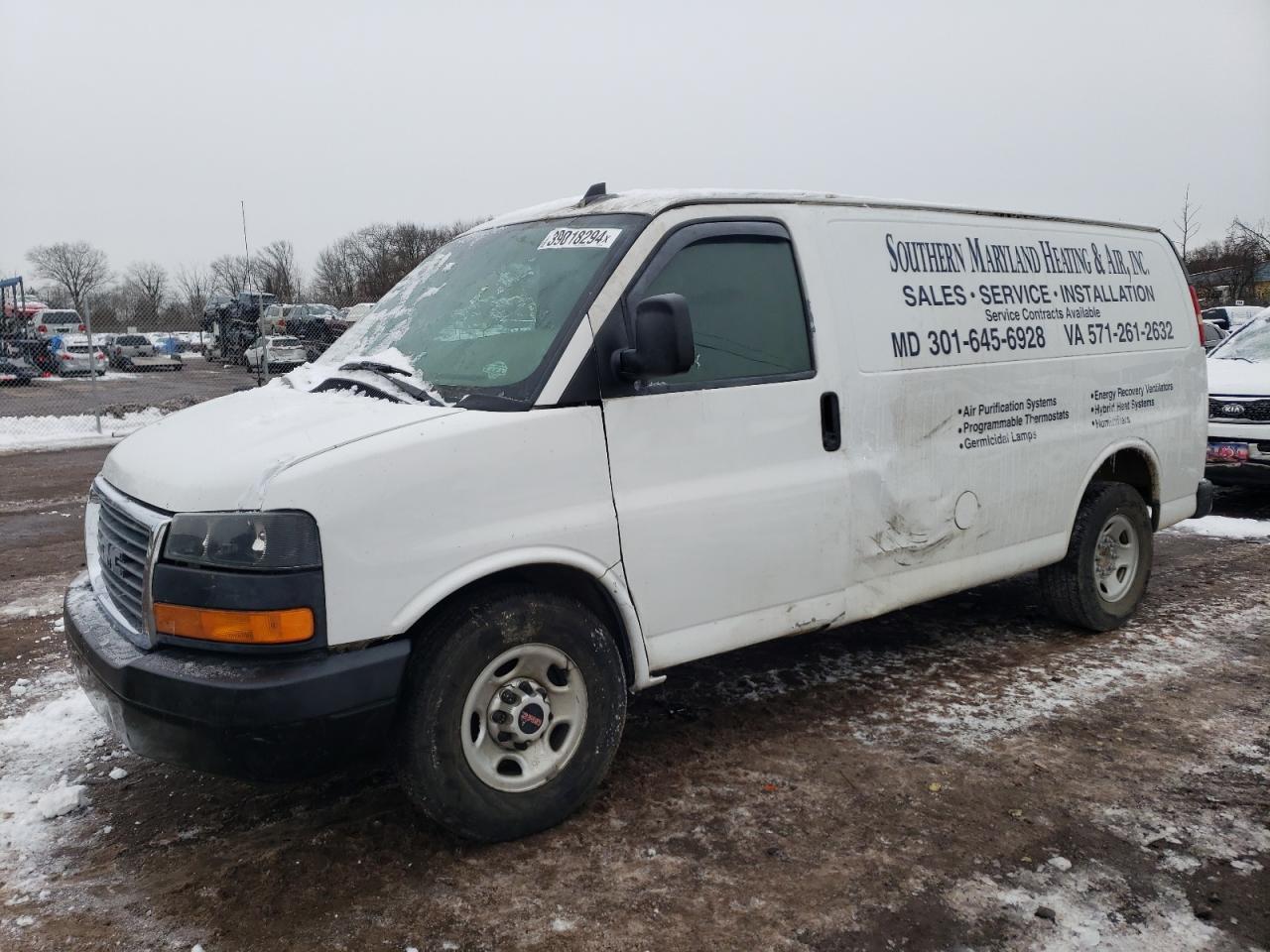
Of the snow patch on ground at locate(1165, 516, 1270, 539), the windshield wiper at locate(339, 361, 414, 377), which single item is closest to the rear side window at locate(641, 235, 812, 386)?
the windshield wiper at locate(339, 361, 414, 377)

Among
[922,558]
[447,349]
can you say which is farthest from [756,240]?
[922,558]

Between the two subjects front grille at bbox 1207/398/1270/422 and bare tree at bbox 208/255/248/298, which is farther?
bare tree at bbox 208/255/248/298

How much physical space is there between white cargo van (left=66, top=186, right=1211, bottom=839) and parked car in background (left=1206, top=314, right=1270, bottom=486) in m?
4.53

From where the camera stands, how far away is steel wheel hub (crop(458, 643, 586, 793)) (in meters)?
3.12

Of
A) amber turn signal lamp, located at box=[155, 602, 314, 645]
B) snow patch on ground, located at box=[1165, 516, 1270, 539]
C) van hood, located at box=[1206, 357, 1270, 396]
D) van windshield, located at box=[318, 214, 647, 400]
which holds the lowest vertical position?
snow patch on ground, located at box=[1165, 516, 1270, 539]

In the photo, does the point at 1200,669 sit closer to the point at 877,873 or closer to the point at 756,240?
the point at 877,873

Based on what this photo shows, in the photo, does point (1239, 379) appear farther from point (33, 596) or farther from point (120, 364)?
point (120, 364)

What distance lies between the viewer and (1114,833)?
10.8ft

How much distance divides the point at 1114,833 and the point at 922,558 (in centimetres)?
136

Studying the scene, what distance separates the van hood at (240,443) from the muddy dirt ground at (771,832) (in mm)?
1206

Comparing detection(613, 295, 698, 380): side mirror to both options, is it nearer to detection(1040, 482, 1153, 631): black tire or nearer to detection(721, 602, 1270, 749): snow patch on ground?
detection(721, 602, 1270, 749): snow patch on ground

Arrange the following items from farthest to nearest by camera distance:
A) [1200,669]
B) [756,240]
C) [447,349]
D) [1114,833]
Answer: [1200,669] < [756,240] < [447,349] < [1114,833]

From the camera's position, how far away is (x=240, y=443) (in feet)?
10.1

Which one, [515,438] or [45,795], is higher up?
[515,438]
